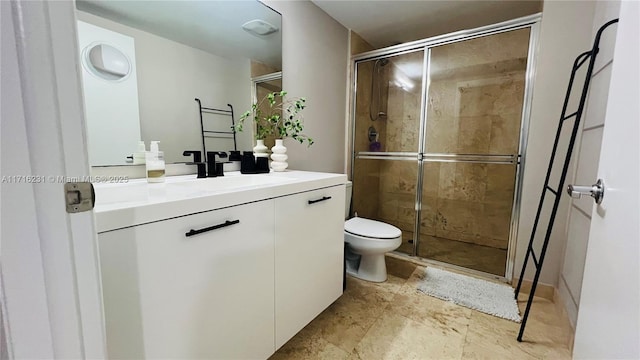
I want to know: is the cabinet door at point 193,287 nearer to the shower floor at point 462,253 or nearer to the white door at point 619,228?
the white door at point 619,228

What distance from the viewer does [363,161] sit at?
8.77 ft

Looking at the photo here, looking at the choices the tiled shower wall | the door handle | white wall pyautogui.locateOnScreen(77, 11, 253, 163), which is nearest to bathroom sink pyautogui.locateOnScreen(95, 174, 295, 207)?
white wall pyautogui.locateOnScreen(77, 11, 253, 163)

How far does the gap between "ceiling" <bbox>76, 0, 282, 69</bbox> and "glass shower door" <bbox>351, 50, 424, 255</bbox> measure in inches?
44.0

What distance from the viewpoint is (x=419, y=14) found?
210cm

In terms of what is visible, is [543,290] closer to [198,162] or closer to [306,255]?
[306,255]

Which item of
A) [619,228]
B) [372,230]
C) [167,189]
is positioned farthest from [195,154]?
[619,228]

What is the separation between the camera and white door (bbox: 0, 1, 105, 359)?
365mm

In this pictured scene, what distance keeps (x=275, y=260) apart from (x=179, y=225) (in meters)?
0.44

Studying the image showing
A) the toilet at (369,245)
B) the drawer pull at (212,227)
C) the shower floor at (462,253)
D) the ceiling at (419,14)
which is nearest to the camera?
the drawer pull at (212,227)

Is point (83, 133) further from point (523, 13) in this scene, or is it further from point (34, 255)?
point (523, 13)

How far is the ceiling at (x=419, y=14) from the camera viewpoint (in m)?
1.96

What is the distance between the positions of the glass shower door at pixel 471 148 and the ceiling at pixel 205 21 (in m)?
1.42

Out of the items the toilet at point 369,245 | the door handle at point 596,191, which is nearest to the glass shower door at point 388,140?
the toilet at point 369,245

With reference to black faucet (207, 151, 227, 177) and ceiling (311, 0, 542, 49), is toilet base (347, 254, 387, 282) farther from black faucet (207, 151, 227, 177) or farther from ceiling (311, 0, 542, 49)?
ceiling (311, 0, 542, 49)
